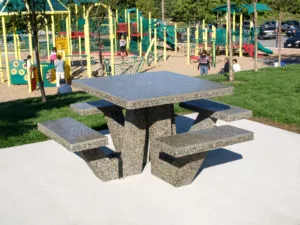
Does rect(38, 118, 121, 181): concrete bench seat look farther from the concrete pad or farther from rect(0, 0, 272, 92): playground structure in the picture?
rect(0, 0, 272, 92): playground structure

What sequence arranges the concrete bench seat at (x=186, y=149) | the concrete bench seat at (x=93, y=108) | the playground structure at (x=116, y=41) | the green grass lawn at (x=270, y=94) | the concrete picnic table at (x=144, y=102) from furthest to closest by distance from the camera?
1. the playground structure at (x=116, y=41)
2. the green grass lawn at (x=270, y=94)
3. the concrete bench seat at (x=93, y=108)
4. the concrete picnic table at (x=144, y=102)
5. the concrete bench seat at (x=186, y=149)

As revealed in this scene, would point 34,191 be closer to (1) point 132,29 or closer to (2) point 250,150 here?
(2) point 250,150

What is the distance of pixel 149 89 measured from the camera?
6.76 m

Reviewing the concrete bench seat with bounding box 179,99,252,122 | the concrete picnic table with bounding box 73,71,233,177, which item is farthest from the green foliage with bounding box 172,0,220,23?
the concrete picnic table with bounding box 73,71,233,177

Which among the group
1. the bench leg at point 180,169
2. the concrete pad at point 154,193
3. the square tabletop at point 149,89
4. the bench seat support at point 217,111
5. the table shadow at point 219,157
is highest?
the square tabletop at point 149,89

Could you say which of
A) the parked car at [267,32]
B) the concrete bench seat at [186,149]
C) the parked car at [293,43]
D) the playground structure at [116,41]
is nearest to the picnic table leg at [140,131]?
the concrete bench seat at [186,149]

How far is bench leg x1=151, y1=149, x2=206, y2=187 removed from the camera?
6176mm

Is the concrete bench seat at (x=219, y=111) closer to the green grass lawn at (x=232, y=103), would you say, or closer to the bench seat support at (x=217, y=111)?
the bench seat support at (x=217, y=111)

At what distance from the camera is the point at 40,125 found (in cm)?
708

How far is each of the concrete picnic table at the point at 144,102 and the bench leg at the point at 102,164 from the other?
0.17 meters

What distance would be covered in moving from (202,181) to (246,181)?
62 centimetres

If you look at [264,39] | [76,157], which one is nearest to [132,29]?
[264,39]

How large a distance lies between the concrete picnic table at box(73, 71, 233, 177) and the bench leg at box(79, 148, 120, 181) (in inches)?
6.7

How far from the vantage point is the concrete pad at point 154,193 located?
17.8 ft
